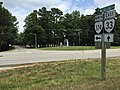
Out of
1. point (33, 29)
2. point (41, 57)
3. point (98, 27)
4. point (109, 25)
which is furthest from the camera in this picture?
point (33, 29)

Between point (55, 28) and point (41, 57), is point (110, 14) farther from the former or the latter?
point (55, 28)

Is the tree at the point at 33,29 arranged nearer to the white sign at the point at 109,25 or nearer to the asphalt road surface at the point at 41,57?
the asphalt road surface at the point at 41,57

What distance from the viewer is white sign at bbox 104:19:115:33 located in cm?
837

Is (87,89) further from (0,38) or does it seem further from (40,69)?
(0,38)

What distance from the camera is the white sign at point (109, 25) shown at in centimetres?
837

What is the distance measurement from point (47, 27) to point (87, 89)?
99.0 metres

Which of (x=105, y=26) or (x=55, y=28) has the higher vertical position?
(x=55, y=28)

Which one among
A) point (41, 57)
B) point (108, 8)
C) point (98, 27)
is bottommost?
point (41, 57)

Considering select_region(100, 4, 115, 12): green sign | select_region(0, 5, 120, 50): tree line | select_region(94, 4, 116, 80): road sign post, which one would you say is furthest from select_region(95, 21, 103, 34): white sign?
select_region(0, 5, 120, 50): tree line

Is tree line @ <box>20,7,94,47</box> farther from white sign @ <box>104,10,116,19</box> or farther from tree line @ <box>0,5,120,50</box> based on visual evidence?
white sign @ <box>104,10,116,19</box>

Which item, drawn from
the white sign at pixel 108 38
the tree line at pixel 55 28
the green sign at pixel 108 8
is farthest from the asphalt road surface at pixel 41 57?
Result: the tree line at pixel 55 28

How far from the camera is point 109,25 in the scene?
8.55 m

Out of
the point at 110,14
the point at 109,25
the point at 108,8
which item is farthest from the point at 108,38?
the point at 108,8

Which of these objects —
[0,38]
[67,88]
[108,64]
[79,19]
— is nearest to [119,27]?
[79,19]
